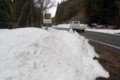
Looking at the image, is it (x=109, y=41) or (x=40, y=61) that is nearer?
(x=40, y=61)


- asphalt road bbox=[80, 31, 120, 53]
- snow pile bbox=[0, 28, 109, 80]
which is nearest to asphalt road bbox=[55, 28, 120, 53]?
asphalt road bbox=[80, 31, 120, 53]

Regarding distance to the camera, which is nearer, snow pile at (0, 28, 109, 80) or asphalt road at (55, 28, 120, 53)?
snow pile at (0, 28, 109, 80)

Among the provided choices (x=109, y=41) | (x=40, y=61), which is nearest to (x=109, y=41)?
(x=109, y=41)

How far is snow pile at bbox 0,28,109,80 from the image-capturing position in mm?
2859

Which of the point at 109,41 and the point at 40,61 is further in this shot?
the point at 109,41

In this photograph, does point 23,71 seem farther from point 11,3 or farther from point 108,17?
point 108,17

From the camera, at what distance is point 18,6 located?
8.53 metres

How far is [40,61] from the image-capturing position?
10.5 feet

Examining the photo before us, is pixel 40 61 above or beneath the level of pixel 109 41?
above

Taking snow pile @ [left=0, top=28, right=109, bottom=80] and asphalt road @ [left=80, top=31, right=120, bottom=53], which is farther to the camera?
→ asphalt road @ [left=80, top=31, right=120, bottom=53]

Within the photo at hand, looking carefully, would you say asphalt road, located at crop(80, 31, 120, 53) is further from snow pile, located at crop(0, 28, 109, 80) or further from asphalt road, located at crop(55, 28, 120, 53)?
snow pile, located at crop(0, 28, 109, 80)

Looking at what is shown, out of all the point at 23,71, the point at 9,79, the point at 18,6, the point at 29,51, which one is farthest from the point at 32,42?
the point at 18,6

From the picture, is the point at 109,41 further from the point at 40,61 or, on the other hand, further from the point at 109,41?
the point at 40,61

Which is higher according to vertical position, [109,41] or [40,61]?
[40,61]
